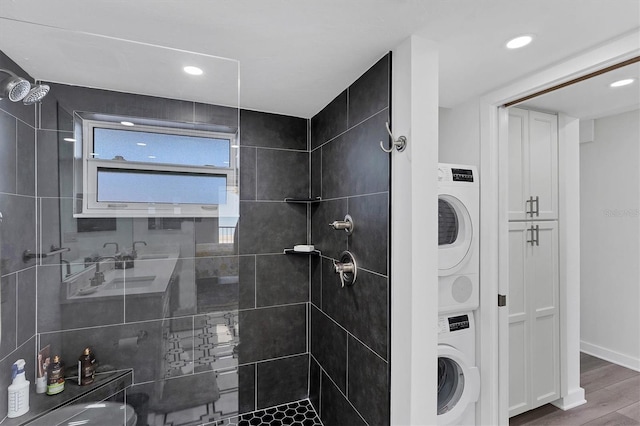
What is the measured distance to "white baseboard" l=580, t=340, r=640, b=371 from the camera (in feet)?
4.65

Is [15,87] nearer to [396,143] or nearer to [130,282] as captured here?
[130,282]

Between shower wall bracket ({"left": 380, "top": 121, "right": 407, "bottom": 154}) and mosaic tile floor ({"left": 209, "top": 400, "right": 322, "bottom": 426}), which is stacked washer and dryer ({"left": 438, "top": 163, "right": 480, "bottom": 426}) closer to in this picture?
shower wall bracket ({"left": 380, "top": 121, "right": 407, "bottom": 154})

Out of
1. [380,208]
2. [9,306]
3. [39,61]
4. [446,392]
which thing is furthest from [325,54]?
[446,392]

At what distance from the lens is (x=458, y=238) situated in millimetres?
1906

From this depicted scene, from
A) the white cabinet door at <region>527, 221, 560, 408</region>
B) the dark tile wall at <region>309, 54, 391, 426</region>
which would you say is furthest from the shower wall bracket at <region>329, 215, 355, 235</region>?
the white cabinet door at <region>527, 221, 560, 408</region>

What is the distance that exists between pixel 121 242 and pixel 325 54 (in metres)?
1.28

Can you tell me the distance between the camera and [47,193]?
117cm

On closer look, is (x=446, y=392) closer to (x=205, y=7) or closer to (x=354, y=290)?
(x=354, y=290)

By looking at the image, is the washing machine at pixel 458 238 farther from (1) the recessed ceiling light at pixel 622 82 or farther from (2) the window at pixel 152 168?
(2) the window at pixel 152 168

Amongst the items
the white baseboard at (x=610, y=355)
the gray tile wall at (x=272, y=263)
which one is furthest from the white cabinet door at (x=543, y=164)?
the gray tile wall at (x=272, y=263)

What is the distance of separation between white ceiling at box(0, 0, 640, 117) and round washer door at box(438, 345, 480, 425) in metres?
1.68

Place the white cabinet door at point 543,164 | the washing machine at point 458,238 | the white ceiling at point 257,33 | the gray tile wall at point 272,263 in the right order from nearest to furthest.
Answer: the white ceiling at point 257,33, the white cabinet door at point 543,164, the washing machine at point 458,238, the gray tile wall at point 272,263

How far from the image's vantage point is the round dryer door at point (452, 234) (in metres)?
1.80

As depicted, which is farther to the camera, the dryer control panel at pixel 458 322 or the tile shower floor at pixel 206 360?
the dryer control panel at pixel 458 322
